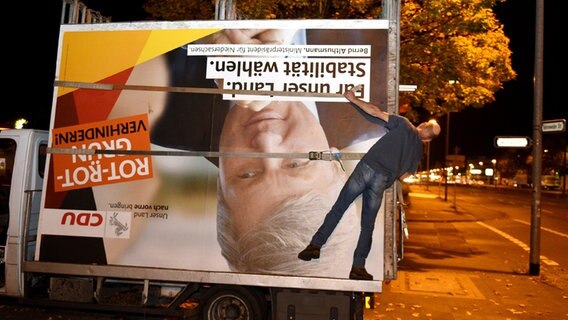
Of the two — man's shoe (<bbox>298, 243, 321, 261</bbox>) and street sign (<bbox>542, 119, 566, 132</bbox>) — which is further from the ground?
street sign (<bbox>542, 119, 566, 132</bbox>)

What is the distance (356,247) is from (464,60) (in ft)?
23.4

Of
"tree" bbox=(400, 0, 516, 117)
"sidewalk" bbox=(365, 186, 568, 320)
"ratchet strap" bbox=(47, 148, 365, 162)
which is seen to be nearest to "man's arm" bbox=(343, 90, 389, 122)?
"ratchet strap" bbox=(47, 148, 365, 162)

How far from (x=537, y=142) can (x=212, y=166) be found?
840 cm

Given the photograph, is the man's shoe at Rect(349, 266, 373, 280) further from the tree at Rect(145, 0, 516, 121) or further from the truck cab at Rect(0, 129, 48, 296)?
the tree at Rect(145, 0, 516, 121)

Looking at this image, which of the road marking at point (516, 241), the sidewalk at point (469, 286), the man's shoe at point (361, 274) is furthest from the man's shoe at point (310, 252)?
the road marking at point (516, 241)

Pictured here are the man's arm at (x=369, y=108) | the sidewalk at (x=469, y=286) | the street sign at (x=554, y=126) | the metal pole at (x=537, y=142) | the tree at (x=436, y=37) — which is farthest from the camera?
the metal pole at (x=537, y=142)

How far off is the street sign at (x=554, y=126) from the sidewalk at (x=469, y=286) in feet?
9.81

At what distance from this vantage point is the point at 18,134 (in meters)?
5.50

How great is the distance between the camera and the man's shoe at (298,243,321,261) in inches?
177

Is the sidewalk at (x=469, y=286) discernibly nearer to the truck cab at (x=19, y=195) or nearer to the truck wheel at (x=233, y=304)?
the truck wheel at (x=233, y=304)

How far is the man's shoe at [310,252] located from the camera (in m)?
4.50

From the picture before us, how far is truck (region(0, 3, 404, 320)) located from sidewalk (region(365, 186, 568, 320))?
2.78 meters

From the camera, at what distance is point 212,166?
4.72 m

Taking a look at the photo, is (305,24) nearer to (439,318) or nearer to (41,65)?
(439,318)
